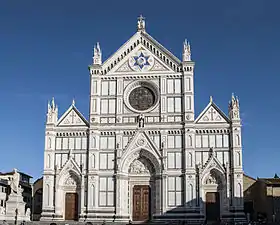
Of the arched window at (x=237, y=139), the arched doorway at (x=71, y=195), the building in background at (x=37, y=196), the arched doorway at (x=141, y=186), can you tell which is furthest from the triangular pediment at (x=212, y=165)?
the building in background at (x=37, y=196)

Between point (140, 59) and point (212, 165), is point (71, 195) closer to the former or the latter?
point (212, 165)

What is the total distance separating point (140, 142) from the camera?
49.0 metres

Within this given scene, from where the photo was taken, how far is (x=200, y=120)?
160ft

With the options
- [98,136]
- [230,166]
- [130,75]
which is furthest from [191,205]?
[130,75]

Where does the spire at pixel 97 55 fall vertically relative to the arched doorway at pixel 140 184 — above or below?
above

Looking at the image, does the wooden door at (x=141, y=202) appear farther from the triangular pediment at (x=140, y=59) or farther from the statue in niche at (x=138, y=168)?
the triangular pediment at (x=140, y=59)

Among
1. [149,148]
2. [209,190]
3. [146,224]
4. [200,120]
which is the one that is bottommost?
[146,224]

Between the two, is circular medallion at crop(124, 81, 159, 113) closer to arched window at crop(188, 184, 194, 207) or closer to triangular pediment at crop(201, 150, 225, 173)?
triangular pediment at crop(201, 150, 225, 173)

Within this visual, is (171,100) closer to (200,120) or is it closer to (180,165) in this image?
(200,120)

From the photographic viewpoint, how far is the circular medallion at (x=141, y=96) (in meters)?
50.2

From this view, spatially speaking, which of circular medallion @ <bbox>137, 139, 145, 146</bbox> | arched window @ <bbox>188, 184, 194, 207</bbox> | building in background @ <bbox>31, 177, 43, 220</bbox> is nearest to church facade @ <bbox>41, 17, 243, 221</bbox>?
arched window @ <bbox>188, 184, 194, 207</bbox>

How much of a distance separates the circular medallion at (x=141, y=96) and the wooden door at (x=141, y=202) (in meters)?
8.35

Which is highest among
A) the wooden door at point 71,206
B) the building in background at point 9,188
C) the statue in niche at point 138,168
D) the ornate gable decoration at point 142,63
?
the ornate gable decoration at point 142,63

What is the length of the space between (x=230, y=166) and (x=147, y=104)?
11.1 meters
